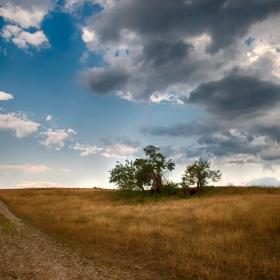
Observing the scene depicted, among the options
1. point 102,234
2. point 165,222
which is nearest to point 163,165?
point 165,222

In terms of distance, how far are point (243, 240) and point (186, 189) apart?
91.6 feet

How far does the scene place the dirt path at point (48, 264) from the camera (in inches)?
264

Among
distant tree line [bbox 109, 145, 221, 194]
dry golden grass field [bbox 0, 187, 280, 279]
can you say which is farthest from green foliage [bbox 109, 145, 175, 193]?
dry golden grass field [bbox 0, 187, 280, 279]

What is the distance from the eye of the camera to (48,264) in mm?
7707

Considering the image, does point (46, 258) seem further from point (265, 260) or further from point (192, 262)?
point (265, 260)

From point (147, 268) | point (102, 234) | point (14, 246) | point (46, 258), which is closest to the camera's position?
point (147, 268)

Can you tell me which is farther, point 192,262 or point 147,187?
→ point 147,187

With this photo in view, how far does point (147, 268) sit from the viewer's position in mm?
7789

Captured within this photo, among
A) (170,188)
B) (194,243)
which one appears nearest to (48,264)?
(194,243)

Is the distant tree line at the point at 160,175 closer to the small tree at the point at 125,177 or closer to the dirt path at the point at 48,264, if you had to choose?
the small tree at the point at 125,177

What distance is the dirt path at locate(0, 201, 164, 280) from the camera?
6.71 metres

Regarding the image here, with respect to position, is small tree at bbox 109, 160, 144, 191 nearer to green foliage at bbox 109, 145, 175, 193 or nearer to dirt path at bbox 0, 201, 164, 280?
green foliage at bbox 109, 145, 175, 193

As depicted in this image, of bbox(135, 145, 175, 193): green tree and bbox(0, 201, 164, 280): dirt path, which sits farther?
bbox(135, 145, 175, 193): green tree

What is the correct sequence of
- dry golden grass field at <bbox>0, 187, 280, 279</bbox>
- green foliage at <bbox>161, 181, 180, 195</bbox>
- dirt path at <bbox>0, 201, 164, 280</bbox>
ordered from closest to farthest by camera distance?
dirt path at <bbox>0, 201, 164, 280</bbox>, dry golden grass field at <bbox>0, 187, 280, 279</bbox>, green foliage at <bbox>161, 181, 180, 195</bbox>
